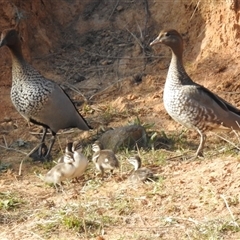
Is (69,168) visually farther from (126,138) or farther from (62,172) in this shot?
(126,138)

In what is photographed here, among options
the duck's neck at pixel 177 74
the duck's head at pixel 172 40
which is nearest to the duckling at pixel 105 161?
the duck's neck at pixel 177 74

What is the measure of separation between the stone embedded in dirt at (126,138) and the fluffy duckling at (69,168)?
3.86 feet

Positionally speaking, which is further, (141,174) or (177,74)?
(177,74)

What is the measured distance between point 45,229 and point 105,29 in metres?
6.65

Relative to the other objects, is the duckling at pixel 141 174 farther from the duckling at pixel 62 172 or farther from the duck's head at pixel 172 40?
the duck's head at pixel 172 40

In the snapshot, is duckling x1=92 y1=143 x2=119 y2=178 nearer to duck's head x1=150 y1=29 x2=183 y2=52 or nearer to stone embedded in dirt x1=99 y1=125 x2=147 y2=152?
stone embedded in dirt x1=99 y1=125 x2=147 y2=152

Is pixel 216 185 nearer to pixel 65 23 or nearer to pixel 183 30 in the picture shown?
pixel 183 30

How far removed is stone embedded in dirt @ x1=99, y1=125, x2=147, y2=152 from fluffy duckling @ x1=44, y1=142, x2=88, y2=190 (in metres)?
1.18

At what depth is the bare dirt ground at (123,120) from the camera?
255 inches

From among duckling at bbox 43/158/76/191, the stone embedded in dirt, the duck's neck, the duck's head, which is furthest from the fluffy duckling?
the duck's head

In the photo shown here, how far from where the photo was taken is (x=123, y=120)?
402 inches

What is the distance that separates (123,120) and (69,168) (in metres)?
2.72

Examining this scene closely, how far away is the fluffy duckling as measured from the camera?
299 inches

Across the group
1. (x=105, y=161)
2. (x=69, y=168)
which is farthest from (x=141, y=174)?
(x=69, y=168)
